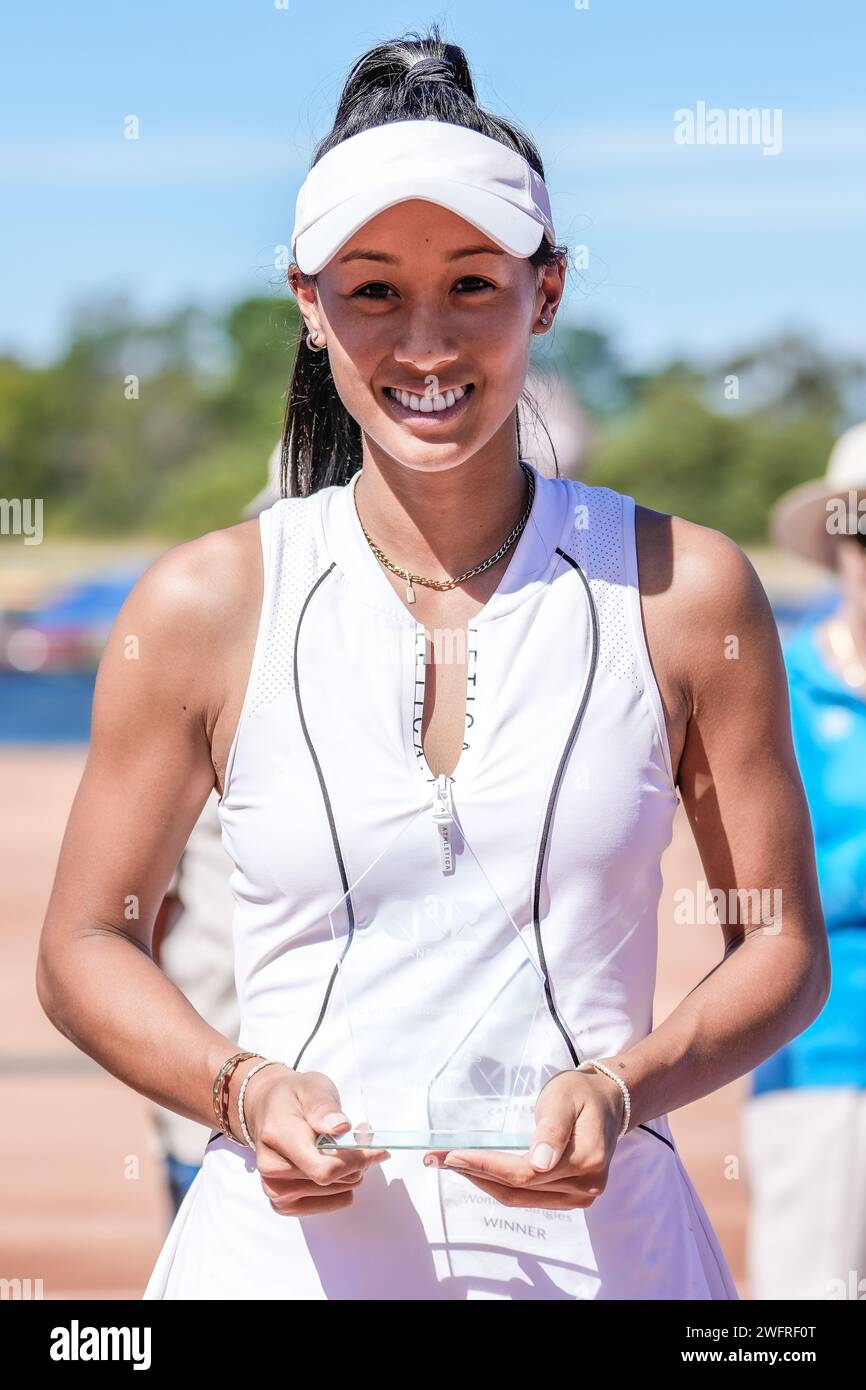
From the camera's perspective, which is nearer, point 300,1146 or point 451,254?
point 300,1146

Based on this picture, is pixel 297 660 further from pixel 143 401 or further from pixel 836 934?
pixel 143 401

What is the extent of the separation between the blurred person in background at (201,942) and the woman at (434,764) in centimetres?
88

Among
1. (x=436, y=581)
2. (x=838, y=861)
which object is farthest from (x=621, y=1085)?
(x=838, y=861)

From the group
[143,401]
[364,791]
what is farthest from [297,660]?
[143,401]

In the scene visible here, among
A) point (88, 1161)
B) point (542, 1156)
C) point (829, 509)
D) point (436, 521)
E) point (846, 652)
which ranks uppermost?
point (829, 509)

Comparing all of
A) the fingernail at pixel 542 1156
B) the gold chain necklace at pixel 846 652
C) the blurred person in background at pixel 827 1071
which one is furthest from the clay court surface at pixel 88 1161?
the fingernail at pixel 542 1156

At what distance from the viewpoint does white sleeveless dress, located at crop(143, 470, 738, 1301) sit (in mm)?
1722

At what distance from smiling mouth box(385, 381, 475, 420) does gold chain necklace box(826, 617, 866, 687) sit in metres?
→ 1.71

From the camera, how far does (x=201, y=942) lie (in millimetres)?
2824

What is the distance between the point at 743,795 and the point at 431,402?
0.51m

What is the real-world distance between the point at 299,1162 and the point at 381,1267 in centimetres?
22

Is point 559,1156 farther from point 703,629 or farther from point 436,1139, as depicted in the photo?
point 703,629

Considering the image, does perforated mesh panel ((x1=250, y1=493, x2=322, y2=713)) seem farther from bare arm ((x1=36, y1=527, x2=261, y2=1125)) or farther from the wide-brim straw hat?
the wide-brim straw hat

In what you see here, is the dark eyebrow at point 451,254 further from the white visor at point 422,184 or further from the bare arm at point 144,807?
the bare arm at point 144,807
